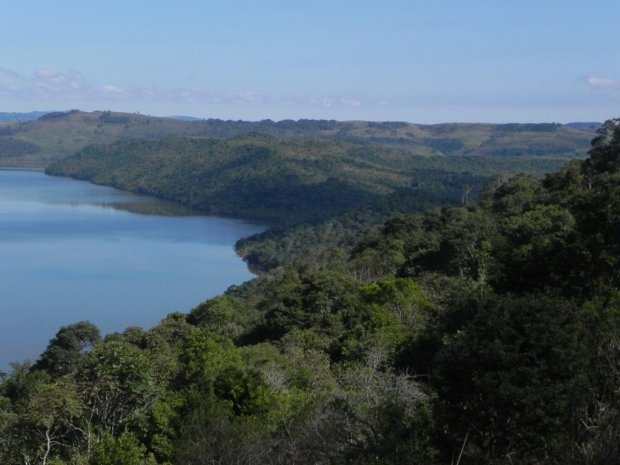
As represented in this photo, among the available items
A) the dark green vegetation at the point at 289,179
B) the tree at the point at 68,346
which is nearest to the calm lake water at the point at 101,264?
the dark green vegetation at the point at 289,179

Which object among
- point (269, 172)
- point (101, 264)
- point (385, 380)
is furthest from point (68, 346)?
point (269, 172)

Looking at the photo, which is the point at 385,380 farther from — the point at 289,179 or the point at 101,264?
the point at 289,179

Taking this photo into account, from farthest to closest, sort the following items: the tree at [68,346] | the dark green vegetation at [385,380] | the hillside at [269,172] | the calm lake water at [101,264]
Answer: the hillside at [269,172] → the calm lake water at [101,264] → the tree at [68,346] → the dark green vegetation at [385,380]

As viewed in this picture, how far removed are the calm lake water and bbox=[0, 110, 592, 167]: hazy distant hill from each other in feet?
248

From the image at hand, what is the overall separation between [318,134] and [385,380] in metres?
181

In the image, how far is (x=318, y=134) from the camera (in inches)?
7470

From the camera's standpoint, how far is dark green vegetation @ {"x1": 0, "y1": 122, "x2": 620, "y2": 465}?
7.22 m

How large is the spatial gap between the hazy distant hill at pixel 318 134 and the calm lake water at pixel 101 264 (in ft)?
248

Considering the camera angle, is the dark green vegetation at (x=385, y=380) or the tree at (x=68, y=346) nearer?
the dark green vegetation at (x=385, y=380)

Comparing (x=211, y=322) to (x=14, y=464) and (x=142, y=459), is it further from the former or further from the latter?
(x=142, y=459)

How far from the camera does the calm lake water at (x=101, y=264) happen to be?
36188 millimetres

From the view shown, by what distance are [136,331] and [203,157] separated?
3795 inches

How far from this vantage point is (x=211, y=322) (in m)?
22.8

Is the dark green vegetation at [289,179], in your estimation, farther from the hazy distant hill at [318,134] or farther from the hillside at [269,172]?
the hazy distant hill at [318,134]
